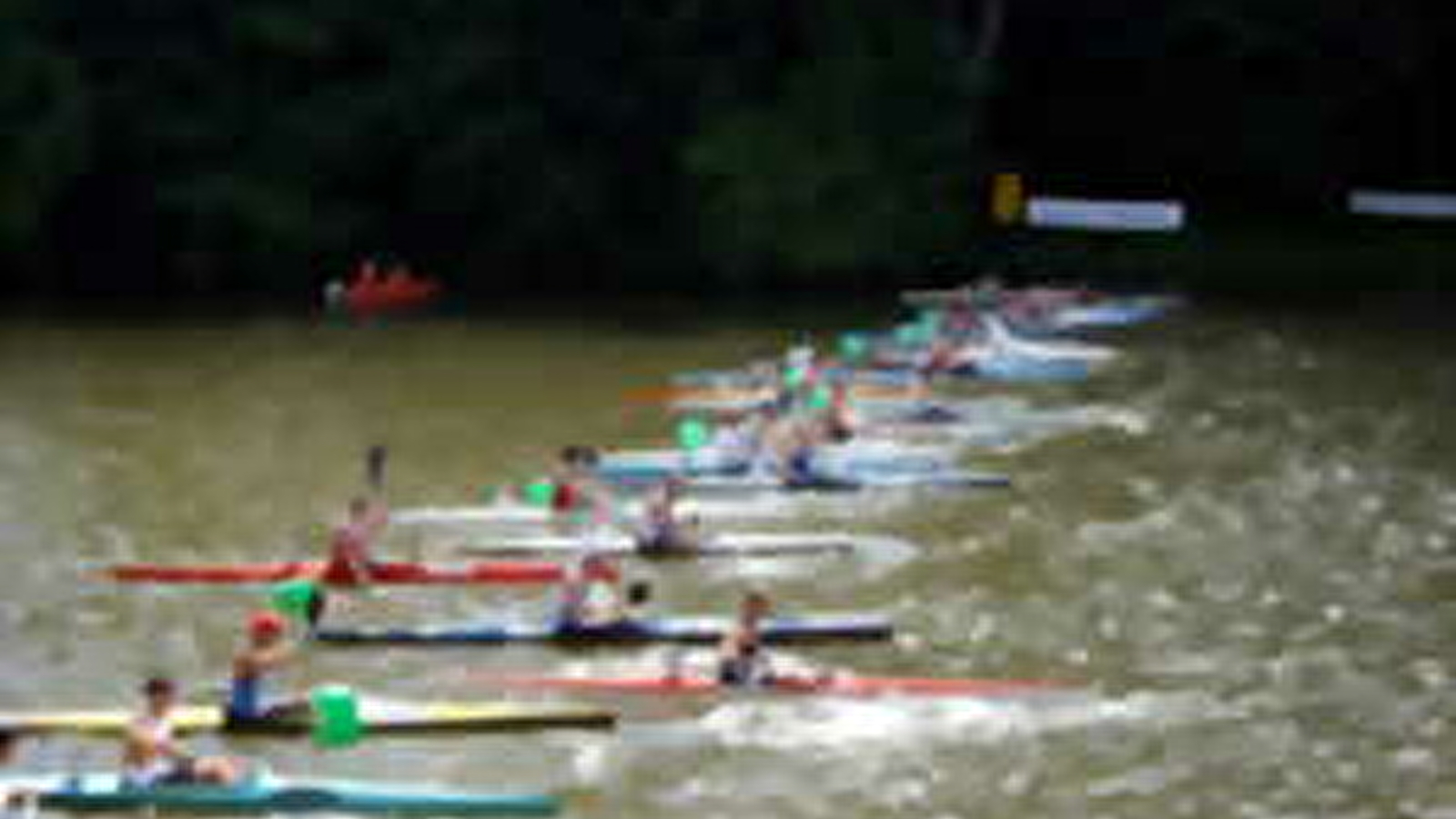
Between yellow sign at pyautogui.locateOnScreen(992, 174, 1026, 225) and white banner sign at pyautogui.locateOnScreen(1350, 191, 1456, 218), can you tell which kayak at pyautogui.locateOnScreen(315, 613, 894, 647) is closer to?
yellow sign at pyautogui.locateOnScreen(992, 174, 1026, 225)

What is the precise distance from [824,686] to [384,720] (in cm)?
336

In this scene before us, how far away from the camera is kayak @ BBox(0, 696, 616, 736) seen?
19344 millimetres

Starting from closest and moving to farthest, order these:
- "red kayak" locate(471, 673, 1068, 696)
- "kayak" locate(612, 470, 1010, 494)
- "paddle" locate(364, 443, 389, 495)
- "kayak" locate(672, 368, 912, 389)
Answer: "red kayak" locate(471, 673, 1068, 696) < "paddle" locate(364, 443, 389, 495) < "kayak" locate(612, 470, 1010, 494) < "kayak" locate(672, 368, 912, 389)

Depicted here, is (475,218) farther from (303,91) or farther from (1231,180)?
(1231,180)

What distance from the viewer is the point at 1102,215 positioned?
48.3m

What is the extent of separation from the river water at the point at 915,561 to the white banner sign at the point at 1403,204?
9.77 metres

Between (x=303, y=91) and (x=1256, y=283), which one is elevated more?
(x=303, y=91)

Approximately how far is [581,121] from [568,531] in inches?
816

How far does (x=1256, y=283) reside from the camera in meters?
43.9

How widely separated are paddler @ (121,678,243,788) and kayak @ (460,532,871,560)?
23.9ft

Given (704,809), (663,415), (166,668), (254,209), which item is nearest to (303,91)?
(254,209)

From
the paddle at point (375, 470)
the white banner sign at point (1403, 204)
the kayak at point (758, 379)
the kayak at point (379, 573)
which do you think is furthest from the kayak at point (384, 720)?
the white banner sign at point (1403, 204)

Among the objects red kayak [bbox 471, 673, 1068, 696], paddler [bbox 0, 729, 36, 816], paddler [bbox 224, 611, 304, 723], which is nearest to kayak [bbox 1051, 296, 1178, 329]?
red kayak [bbox 471, 673, 1068, 696]

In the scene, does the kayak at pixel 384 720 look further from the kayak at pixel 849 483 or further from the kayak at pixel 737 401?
the kayak at pixel 737 401
